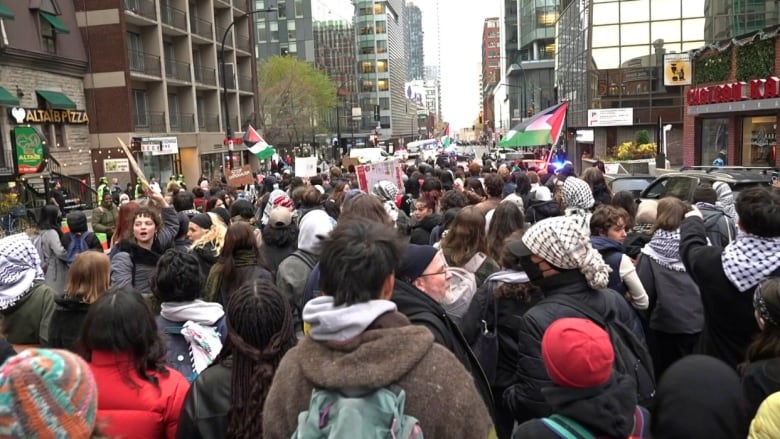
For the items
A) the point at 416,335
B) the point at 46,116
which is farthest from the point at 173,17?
the point at 416,335

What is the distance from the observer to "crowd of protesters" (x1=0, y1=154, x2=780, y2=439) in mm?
2156

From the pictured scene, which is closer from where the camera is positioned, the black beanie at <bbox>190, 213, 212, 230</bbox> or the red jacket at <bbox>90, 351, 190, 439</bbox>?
the red jacket at <bbox>90, 351, 190, 439</bbox>

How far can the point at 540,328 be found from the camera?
3221 millimetres

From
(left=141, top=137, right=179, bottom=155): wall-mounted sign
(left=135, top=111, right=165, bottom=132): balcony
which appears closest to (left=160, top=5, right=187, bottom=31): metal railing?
(left=135, top=111, right=165, bottom=132): balcony

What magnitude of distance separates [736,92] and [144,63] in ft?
93.7

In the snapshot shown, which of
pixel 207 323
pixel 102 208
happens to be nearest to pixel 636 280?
pixel 207 323

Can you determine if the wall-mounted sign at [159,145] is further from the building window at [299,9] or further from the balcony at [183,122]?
the building window at [299,9]

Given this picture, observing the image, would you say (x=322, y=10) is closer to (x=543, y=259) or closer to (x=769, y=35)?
(x=769, y=35)

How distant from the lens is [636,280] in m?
4.59

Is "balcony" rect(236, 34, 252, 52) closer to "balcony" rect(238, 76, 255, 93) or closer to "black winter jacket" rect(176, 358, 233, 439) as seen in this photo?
"balcony" rect(238, 76, 255, 93)

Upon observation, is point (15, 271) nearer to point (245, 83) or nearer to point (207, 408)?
point (207, 408)

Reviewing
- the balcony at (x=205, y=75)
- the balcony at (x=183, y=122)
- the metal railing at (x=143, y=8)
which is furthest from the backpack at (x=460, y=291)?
the balcony at (x=205, y=75)

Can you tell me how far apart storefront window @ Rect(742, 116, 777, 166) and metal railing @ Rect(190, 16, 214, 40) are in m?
32.1

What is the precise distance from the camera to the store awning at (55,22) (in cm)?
2920
